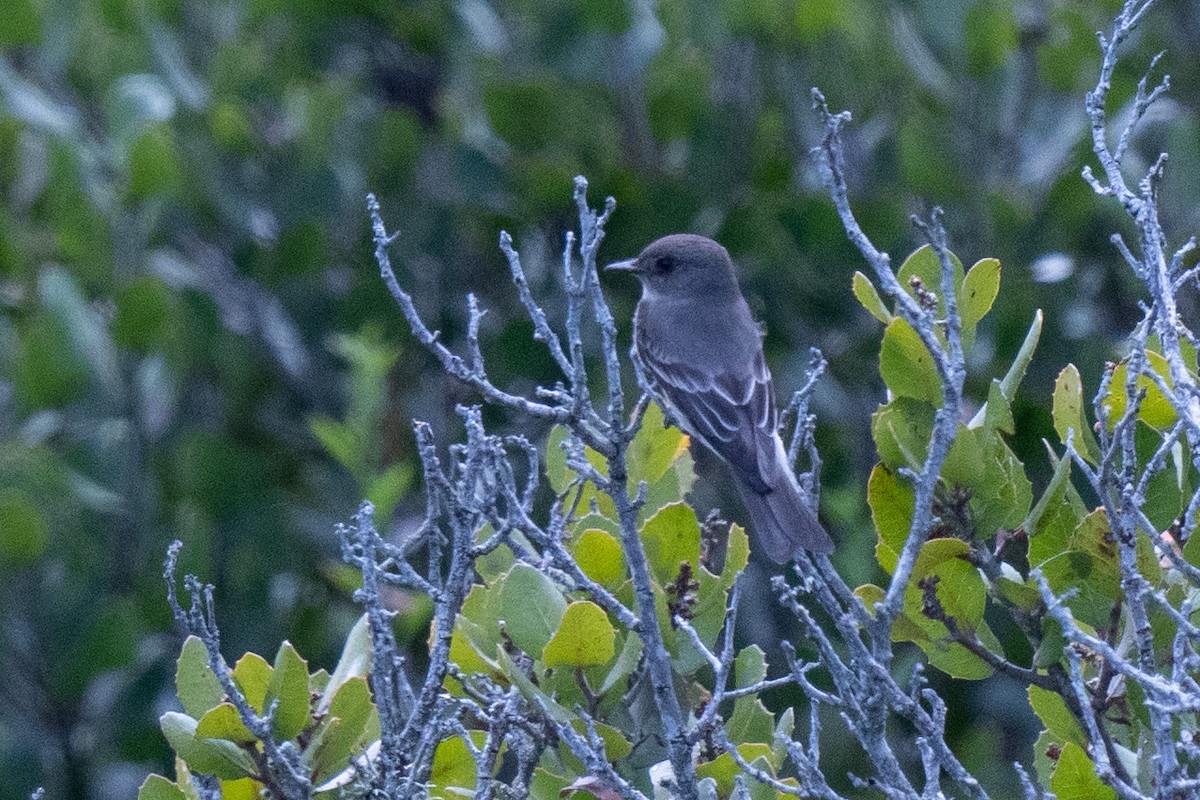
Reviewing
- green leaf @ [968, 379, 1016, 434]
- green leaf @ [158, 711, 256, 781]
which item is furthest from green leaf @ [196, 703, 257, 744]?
green leaf @ [968, 379, 1016, 434]

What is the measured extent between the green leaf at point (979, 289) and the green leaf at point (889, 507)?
0.31 metres

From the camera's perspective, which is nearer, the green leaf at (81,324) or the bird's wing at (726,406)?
the bird's wing at (726,406)

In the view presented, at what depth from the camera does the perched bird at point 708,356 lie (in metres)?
5.06

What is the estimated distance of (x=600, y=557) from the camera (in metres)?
2.96

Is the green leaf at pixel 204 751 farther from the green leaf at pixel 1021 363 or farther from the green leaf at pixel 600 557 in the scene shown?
the green leaf at pixel 1021 363

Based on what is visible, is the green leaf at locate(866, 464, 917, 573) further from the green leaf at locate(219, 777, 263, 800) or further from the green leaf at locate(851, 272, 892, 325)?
the green leaf at locate(219, 777, 263, 800)

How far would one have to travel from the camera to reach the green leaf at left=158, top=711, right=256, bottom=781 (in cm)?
265

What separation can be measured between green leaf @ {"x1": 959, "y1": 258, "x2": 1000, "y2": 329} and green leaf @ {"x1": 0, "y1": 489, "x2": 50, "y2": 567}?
3.09m

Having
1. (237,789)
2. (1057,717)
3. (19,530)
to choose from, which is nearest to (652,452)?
(1057,717)

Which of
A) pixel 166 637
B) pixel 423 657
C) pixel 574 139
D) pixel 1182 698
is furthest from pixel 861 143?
pixel 1182 698

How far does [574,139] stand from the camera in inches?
239

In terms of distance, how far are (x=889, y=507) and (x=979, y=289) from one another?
42 centimetres

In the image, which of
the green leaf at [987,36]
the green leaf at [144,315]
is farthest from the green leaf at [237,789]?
the green leaf at [987,36]

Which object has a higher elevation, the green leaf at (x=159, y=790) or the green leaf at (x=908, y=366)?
the green leaf at (x=908, y=366)
